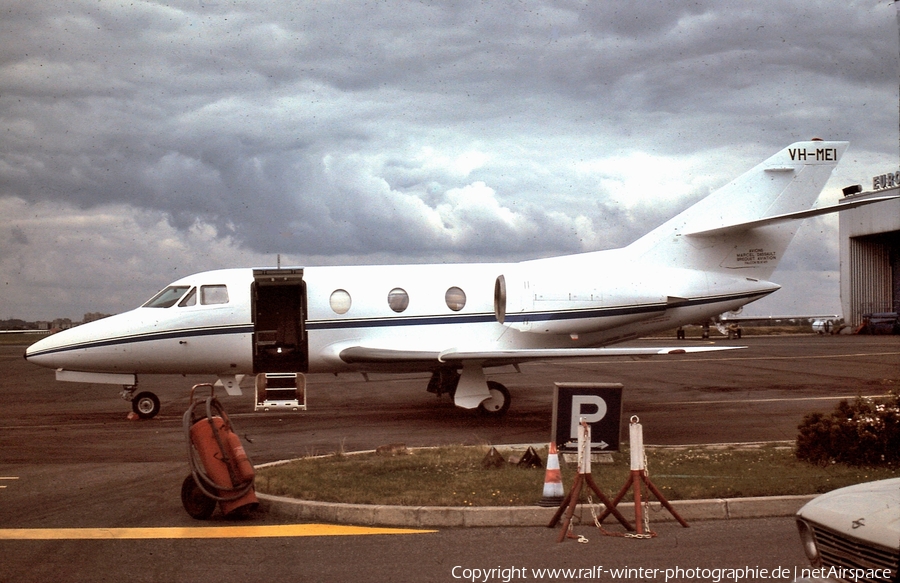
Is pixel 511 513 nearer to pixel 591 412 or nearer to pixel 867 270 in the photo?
pixel 591 412

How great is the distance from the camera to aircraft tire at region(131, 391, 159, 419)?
57.2ft

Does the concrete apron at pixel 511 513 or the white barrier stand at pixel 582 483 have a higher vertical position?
the white barrier stand at pixel 582 483

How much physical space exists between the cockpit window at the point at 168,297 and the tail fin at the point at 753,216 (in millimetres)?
9861

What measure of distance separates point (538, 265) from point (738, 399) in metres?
5.43

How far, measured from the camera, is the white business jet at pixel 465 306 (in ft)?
56.6

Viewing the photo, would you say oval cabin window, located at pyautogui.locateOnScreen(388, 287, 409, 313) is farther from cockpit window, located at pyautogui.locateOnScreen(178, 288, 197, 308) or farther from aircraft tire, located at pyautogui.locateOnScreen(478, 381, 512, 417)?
cockpit window, located at pyautogui.locateOnScreen(178, 288, 197, 308)

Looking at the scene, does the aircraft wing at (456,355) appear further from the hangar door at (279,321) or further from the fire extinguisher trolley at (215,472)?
the fire extinguisher trolley at (215,472)

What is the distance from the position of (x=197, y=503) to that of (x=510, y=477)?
341 cm

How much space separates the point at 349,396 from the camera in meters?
22.1

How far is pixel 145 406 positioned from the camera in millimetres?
17438

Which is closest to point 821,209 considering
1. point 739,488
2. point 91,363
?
point 739,488

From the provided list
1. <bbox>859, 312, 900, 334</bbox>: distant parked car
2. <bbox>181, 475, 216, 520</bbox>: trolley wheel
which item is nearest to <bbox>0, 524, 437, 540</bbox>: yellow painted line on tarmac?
<bbox>181, 475, 216, 520</bbox>: trolley wheel

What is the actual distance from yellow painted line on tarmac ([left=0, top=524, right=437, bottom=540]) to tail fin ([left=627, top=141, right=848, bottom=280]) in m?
12.3

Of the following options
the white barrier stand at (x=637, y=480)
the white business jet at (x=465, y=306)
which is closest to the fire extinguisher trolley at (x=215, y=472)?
the white barrier stand at (x=637, y=480)
